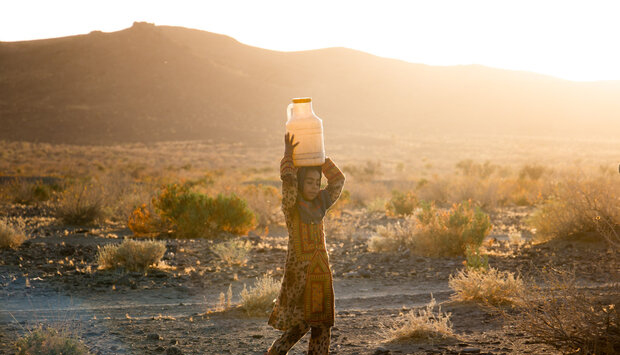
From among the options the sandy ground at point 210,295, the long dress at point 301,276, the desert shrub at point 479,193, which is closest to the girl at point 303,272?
the long dress at point 301,276

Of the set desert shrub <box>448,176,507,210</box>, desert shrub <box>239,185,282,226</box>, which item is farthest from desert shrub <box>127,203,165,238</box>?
desert shrub <box>448,176,507,210</box>

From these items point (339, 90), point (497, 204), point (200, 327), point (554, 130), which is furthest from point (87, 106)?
point (200, 327)

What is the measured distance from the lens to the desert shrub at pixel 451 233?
41.9 feet

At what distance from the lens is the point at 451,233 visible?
42.0 ft

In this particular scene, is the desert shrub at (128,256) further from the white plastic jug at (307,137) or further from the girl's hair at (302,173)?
the white plastic jug at (307,137)

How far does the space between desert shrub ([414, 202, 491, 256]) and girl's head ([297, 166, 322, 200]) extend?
8.21 metres

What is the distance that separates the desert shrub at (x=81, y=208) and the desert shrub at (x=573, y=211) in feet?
40.2

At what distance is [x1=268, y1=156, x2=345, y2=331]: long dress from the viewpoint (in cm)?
490

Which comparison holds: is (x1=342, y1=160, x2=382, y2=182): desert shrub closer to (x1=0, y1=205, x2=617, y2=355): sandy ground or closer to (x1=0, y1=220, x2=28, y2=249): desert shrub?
(x1=0, y1=205, x2=617, y2=355): sandy ground

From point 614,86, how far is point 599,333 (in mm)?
130302

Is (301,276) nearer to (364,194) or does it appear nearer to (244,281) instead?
(244,281)

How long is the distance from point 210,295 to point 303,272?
5476 mm

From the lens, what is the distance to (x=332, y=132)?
89312mm

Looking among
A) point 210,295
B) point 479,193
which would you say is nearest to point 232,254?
point 210,295
